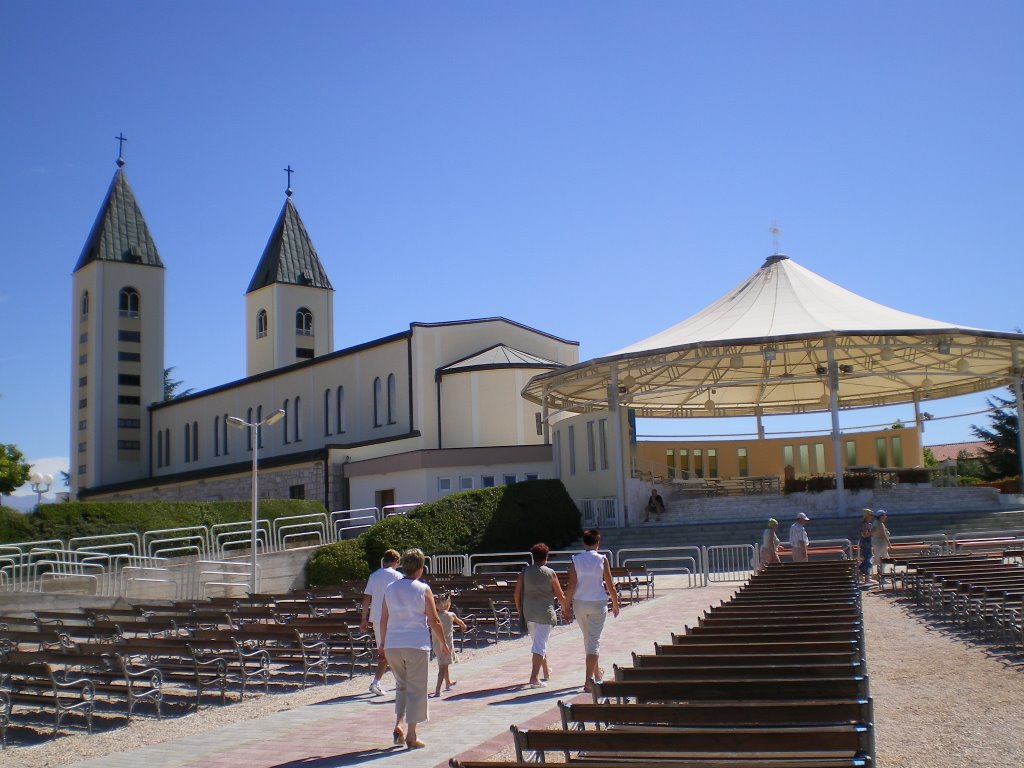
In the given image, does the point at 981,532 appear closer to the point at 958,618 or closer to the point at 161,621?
the point at 958,618

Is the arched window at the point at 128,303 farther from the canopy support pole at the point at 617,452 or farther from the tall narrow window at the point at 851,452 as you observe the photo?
the tall narrow window at the point at 851,452

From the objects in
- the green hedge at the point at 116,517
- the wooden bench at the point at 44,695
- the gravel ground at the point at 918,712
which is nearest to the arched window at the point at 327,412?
the green hedge at the point at 116,517

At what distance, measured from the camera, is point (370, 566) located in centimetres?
2752

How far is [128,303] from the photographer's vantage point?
59.1m

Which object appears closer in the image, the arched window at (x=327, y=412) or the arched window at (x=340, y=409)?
the arched window at (x=340, y=409)

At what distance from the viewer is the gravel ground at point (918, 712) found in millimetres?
7723

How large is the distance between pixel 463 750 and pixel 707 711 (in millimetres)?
3120

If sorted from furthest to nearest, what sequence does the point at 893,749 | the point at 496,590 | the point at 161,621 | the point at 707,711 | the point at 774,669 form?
the point at 496,590
the point at 161,621
the point at 893,749
the point at 774,669
the point at 707,711

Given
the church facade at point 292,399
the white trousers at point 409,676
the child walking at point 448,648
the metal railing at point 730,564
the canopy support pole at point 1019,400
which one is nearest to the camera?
the white trousers at point 409,676

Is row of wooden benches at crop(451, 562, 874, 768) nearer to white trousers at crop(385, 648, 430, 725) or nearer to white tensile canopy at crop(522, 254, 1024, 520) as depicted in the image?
white trousers at crop(385, 648, 430, 725)

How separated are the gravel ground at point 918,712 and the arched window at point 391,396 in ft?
90.4

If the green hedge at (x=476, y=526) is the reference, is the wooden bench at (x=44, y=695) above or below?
below

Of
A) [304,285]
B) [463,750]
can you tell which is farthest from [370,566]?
[304,285]

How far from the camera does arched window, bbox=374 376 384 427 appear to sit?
139ft
